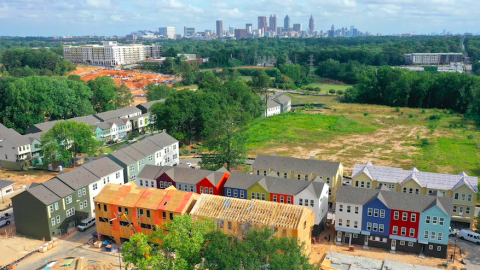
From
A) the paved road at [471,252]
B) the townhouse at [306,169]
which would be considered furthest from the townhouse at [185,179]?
the paved road at [471,252]

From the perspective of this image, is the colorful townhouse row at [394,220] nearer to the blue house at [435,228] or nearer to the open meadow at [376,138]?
the blue house at [435,228]

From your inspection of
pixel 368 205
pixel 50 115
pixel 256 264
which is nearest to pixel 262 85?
pixel 50 115

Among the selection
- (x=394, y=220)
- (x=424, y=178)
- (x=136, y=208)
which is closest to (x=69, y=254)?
(x=136, y=208)

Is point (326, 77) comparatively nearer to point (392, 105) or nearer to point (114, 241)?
point (392, 105)

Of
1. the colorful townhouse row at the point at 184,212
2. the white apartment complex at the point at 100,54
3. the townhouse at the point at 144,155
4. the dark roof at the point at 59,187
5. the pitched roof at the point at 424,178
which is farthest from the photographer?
the white apartment complex at the point at 100,54

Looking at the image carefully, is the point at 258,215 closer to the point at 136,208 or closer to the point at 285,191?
the point at 285,191

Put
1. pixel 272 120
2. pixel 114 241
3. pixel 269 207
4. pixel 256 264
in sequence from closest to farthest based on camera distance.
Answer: pixel 256 264
pixel 269 207
pixel 114 241
pixel 272 120

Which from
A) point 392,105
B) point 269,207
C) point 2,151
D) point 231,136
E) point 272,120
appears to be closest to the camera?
point 269,207
